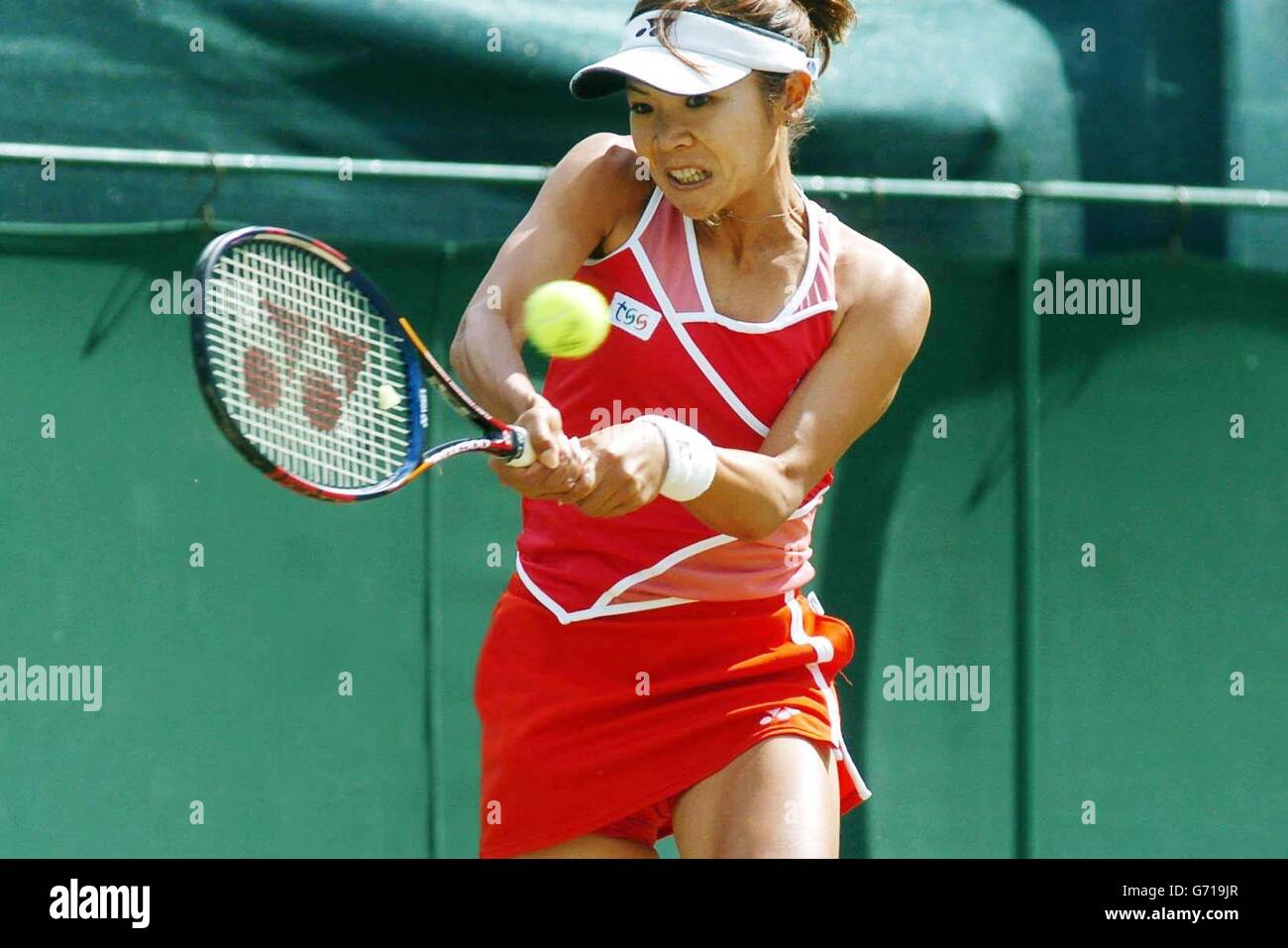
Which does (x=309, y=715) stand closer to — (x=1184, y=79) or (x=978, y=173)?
(x=978, y=173)

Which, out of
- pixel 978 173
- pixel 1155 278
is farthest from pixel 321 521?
pixel 1155 278

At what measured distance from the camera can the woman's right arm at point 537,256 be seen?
2.83 meters

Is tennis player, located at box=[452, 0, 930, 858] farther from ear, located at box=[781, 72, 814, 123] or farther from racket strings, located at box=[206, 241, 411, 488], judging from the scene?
racket strings, located at box=[206, 241, 411, 488]

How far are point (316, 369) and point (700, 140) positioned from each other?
0.65 metres

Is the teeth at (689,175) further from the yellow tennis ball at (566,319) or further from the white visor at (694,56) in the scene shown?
the yellow tennis ball at (566,319)

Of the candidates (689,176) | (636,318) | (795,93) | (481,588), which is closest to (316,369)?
(636,318)

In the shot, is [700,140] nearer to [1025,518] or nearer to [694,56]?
[694,56]

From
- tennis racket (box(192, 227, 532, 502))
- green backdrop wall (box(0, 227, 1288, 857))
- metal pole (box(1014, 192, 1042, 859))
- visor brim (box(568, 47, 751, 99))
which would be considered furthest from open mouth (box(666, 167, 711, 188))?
metal pole (box(1014, 192, 1042, 859))

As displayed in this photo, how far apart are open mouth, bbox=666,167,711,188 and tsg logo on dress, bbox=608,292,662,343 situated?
21 centimetres

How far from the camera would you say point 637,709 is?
119 inches

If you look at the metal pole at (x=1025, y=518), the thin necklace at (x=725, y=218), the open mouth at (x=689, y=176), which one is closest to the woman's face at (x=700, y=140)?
the open mouth at (x=689, y=176)

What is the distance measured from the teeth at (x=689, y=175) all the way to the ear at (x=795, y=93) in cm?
20

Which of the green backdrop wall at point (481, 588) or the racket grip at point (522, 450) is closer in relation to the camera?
the racket grip at point (522, 450)

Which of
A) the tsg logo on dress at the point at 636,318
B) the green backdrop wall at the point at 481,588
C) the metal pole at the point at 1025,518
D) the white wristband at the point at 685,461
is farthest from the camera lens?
the metal pole at the point at 1025,518
